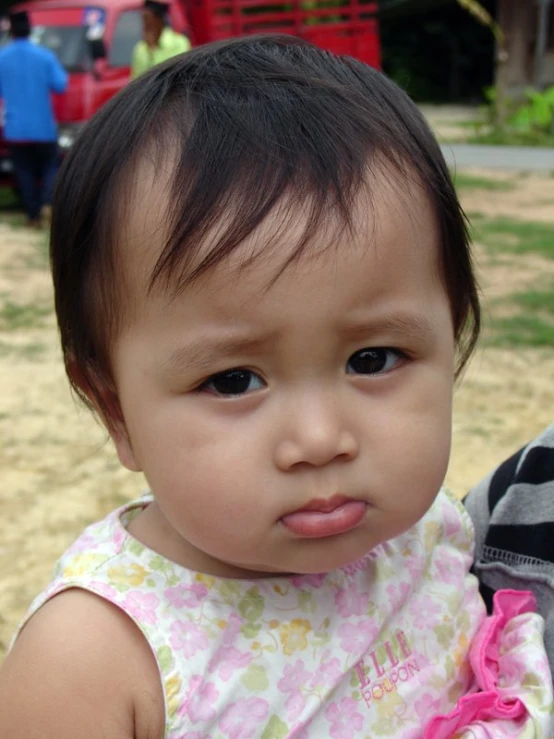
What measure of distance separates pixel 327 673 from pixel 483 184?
8535mm

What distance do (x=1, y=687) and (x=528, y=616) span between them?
67 centimetres

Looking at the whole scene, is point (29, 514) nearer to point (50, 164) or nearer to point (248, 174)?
point (248, 174)

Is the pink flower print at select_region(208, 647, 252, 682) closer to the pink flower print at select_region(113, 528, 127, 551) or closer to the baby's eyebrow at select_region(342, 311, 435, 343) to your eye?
the pink flower print at select_region(113, 528, 127, 551)

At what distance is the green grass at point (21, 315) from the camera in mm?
4961

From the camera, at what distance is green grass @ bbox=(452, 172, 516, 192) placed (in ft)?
29.4

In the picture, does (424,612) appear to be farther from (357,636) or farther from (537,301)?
(537,301)

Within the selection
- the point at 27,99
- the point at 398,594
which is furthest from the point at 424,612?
the point at 27,99

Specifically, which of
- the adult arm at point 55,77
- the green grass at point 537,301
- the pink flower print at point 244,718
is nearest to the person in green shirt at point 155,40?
the adult arm at point 55,77

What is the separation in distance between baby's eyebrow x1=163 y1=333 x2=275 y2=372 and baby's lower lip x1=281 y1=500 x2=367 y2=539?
18 centimetres

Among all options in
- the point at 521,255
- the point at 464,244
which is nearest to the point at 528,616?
the point at 464,244

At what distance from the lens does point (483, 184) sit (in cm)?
914

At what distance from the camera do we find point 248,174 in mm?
994

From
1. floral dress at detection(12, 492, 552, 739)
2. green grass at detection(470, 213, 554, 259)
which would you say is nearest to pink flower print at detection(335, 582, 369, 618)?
floral dress at detection(12, 492, 552, 739)

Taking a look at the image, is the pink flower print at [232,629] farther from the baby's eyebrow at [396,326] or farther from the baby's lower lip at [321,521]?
the baby's eyebrow at [396,326]
